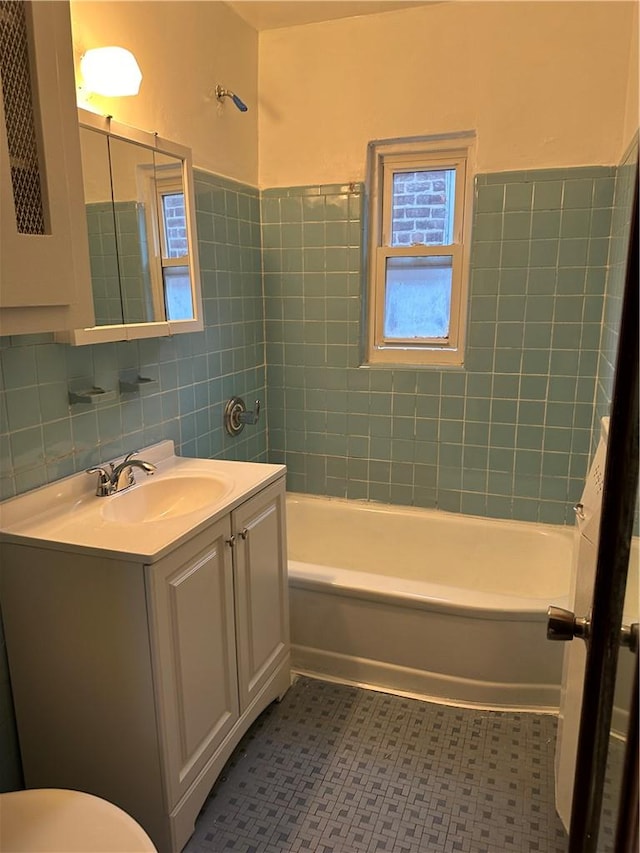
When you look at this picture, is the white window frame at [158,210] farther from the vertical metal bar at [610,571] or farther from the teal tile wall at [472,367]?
the vertical metal bar at [610,571]

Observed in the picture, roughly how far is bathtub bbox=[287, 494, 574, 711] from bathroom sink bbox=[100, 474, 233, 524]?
0.56 meters

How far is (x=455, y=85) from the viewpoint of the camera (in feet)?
8.36

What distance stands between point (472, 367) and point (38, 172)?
2.03 metres

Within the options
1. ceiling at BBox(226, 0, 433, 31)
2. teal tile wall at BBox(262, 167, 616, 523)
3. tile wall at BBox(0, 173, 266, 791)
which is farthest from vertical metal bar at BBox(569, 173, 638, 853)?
ceiling at BBox(226, 0, 433, 31)

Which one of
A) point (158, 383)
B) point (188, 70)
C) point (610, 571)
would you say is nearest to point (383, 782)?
point (610, 571)

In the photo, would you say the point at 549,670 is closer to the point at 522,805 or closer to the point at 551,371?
the point at 522,805

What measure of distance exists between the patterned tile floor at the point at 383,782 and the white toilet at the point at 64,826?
1.85 ft

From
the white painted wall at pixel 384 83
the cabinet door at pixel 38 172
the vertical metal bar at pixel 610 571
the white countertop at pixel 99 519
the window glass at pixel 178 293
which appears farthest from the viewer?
the white painted wall at pixel 384 83

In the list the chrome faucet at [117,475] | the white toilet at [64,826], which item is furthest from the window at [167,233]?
the white toilet at [64,826]

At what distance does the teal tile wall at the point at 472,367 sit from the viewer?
2.54 metres

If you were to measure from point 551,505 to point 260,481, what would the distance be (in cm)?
150

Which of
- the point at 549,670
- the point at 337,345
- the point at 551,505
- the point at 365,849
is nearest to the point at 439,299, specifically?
the point at 337,345

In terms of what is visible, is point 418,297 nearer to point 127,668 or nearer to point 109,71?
point 109,71

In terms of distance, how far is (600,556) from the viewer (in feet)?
2.55
